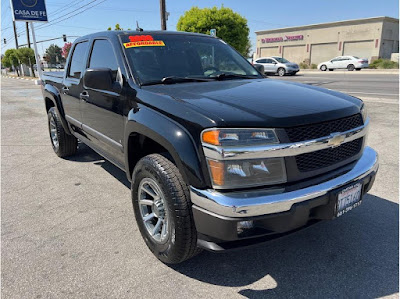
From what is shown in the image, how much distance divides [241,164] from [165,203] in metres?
0.67

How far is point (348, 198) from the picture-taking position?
2217mm

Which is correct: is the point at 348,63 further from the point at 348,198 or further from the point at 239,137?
the point at 239,137

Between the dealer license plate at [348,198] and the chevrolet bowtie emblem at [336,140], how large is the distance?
318 mm

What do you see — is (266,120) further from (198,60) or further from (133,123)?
(198,60)

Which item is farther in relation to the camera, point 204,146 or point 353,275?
point 353,275

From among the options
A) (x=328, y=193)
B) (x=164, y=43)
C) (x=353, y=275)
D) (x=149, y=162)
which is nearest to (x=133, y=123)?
(x=149, y=162)

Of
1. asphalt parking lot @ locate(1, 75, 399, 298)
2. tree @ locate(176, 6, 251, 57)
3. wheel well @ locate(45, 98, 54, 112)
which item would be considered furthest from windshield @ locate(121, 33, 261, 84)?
tree @ locate(176, 6, 251, 57)

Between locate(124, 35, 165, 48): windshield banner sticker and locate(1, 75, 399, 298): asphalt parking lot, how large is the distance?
172 cm

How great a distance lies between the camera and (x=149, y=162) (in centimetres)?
235

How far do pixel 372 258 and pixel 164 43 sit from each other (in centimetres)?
273

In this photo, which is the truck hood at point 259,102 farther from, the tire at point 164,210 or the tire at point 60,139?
the tire at point 60,139

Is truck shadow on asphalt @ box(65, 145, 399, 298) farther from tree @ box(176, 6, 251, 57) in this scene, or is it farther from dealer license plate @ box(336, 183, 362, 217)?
tree @ box(176, 6, 251, 57)

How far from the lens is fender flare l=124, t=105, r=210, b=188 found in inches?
77.2

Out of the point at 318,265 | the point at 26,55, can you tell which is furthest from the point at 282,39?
the point at 318,265
